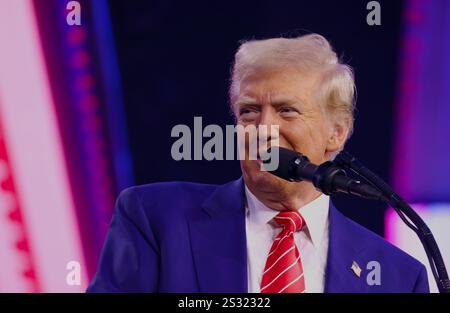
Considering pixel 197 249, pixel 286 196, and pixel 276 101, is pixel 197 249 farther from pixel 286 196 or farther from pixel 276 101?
pixel 276 101

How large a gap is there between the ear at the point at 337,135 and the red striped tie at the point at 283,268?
1.01ft

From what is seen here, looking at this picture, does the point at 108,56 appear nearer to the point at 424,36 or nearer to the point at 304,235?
the point at 304,235

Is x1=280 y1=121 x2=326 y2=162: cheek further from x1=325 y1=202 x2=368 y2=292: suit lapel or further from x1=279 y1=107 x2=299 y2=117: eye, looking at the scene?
x1=325 y1=202 x2=368 y2=292: suit lapel

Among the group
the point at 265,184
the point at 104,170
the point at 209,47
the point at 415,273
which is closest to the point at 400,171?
the point at 415,273

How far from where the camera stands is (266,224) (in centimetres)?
201

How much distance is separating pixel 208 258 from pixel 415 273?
565mm

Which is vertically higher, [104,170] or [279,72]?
[279,72]

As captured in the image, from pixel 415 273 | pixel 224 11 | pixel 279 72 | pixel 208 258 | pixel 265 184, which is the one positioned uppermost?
pixel 224 11

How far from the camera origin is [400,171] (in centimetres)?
224

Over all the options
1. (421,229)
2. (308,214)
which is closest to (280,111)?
(308,214)

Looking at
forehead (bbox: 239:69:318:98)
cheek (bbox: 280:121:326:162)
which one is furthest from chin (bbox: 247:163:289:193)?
forehead (bbox: 239:69:318:98)

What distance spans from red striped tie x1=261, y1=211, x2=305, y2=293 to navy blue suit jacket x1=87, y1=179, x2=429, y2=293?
61mm
